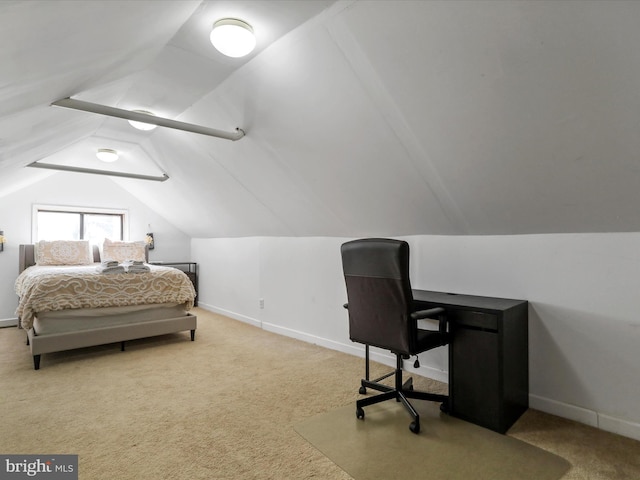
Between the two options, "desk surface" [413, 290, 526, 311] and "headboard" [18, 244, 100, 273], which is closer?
"desk surface" [413, 290, 526, 311]

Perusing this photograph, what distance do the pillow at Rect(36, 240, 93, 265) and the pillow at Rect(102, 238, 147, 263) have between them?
28 cm

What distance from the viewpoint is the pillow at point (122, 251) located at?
521 cm

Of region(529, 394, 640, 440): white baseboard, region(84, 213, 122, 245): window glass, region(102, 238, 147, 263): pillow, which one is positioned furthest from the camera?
region(84, 213, 122, 245): window glass

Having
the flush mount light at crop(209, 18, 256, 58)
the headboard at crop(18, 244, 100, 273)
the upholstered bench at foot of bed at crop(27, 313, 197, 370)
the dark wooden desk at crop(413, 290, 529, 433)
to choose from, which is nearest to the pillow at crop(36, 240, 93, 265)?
the headboard at crop(18, 244, 100, 273)

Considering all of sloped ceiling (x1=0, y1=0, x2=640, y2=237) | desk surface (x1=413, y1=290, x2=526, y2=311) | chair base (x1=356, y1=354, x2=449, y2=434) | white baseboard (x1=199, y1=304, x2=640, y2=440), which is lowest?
white baseboard (x1=199, y1=304, x2=640, y2=440)

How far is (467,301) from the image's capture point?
8.08 feet

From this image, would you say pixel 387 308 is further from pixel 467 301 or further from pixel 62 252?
pixel 62 252

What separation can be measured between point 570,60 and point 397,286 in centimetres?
135

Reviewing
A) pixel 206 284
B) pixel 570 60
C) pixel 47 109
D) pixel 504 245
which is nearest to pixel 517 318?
pixel 504 245

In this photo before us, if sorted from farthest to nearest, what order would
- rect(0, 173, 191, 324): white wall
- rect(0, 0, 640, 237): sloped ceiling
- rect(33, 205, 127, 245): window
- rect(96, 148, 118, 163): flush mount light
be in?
rect(33, 205, 127, 245): window → rect(0, 173, 191, 324): white wall → rect(96, 148, 118, 163): flush mount light → rect(0, 0, 640, 237): sloped ceiling

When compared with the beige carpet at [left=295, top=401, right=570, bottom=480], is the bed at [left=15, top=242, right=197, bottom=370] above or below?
above

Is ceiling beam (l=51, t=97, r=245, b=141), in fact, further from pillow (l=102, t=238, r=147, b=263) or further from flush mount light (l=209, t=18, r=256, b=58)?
pillow (l=102, t=238, r=147, b=263)

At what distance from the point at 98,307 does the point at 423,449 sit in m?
3.38

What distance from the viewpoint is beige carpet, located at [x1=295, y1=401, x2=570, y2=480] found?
1747mm
